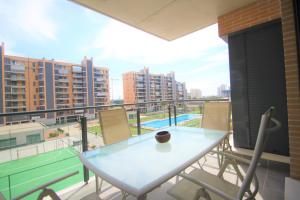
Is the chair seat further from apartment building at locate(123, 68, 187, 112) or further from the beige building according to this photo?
apartment building at locate(123, 68, 187, 112)

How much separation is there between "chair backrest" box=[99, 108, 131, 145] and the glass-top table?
0.43 meters

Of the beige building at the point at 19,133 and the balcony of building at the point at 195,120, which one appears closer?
the balcony of building at the point at 195,120

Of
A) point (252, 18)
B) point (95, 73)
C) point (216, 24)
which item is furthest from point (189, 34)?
point (95, 73)

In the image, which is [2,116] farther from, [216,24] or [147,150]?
[216,24]

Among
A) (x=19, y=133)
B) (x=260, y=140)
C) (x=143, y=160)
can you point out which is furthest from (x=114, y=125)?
(x=19, y=133)

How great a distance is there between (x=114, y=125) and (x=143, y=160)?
107cm

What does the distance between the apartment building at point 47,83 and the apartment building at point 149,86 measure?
637cm

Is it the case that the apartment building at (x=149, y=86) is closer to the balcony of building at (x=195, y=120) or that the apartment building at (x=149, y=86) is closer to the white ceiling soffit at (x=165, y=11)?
the white ceiling soffit at (x=165, y=11)

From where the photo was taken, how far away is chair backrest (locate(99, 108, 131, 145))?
2.02 metres

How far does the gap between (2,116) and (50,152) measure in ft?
43.3

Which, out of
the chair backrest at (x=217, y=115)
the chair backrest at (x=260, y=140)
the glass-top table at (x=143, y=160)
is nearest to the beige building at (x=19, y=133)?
the glass-top table at (x=143, y=160)

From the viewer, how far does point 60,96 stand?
123 ft

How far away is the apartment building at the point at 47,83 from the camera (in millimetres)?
30188

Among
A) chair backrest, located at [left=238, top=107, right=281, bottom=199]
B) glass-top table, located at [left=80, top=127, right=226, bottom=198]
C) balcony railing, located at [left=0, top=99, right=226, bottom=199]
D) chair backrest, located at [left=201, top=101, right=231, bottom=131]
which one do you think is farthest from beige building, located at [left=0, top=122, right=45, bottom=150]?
chair backrest, located at [left=238, top=107, right=281, bottom=199]
